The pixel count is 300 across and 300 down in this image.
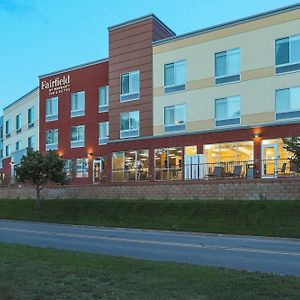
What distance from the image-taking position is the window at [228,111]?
33000 mm

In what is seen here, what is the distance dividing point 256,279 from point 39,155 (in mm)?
28365

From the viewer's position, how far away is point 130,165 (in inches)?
1502

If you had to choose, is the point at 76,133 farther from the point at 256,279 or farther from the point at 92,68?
the point at 256,279

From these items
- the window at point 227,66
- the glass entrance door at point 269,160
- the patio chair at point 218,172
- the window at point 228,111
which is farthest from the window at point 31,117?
the glass entrance door at point 269,160

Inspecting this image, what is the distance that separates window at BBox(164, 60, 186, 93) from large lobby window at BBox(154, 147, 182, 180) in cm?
428

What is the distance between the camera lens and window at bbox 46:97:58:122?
47.6m

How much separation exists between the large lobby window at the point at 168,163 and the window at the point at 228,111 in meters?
3.66

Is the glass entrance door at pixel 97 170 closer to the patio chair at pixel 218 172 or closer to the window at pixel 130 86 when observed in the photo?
the window at pixel 130 86

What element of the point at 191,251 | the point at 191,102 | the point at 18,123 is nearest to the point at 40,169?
the point at 191,102

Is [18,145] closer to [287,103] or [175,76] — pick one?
[175,76]

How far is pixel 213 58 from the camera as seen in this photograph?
3434 centimetres

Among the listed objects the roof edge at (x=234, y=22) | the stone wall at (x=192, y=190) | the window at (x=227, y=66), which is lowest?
the stone wall at (x=192, y=190)

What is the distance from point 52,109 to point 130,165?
528 inches

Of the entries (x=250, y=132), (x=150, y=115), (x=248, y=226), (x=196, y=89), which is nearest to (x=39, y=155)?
(x=150, y=115)
